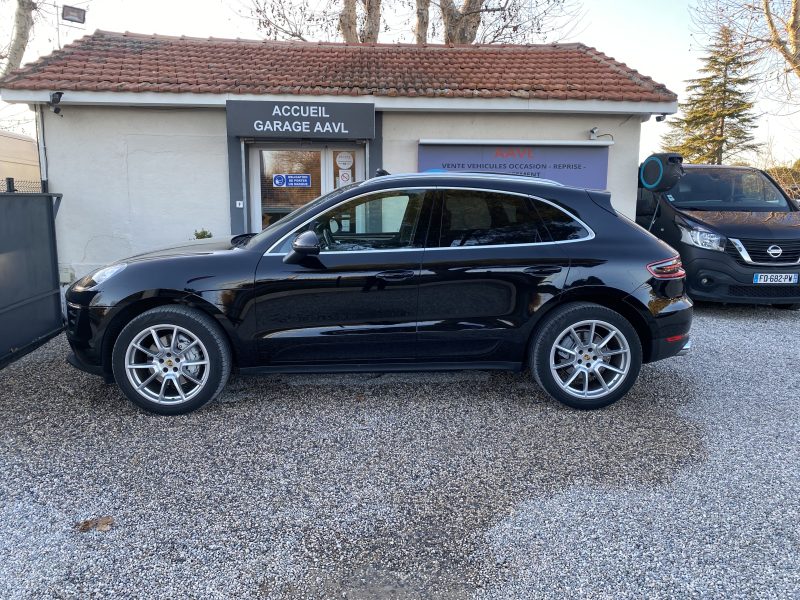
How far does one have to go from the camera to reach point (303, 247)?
4016mm

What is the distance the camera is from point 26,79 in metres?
9.24

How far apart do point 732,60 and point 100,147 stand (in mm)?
19416

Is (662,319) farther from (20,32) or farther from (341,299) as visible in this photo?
(20,32)

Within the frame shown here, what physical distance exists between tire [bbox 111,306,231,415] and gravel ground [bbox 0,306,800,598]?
0.16 m

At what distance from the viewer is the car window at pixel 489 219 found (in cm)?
436

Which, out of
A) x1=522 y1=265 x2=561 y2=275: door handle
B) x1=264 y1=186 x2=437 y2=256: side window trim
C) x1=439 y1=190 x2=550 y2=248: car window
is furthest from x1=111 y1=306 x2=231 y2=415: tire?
x1=522 y1=265 x2=561 y2=275: door handle

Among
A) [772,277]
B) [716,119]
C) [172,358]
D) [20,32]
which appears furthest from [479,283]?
[716,119]

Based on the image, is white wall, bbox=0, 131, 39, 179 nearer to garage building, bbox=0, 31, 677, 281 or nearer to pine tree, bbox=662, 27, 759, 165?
garage building, bbox=0, 31, 677, 281

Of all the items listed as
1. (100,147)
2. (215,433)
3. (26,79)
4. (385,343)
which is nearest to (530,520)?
(385,343)

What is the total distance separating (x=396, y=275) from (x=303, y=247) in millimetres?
682

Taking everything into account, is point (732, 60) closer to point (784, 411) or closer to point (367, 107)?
point (367, 107)

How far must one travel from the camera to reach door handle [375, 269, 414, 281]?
166 inches

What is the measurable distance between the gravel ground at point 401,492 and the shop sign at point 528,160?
18.9ft

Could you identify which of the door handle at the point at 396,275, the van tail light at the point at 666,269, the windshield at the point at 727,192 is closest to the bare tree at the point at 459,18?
the windshield at the point at 727,192
